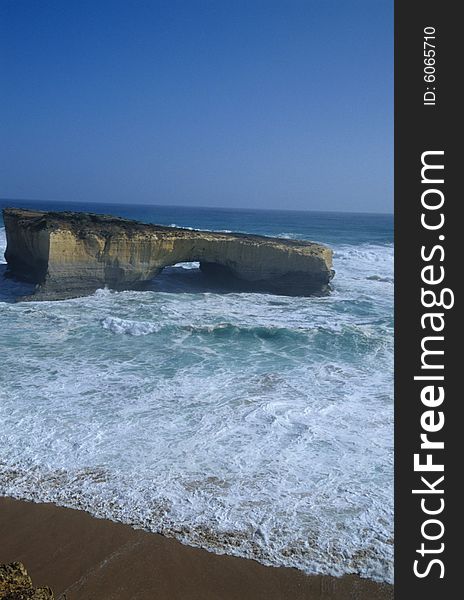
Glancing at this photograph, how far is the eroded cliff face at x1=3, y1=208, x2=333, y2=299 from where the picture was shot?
15.9 metres

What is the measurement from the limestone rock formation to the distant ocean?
2031mm

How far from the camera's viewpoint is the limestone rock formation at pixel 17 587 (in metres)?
3.13

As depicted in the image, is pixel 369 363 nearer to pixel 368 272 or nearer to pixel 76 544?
pixel 76 544

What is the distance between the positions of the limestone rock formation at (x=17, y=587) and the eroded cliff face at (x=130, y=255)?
13.2 metres

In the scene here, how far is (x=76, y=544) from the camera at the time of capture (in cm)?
506

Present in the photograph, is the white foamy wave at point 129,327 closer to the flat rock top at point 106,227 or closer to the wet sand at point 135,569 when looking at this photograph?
the flat rock top at point 106,227

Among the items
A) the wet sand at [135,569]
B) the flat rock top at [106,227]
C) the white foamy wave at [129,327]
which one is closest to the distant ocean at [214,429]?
the white foamy wave at [129,327]

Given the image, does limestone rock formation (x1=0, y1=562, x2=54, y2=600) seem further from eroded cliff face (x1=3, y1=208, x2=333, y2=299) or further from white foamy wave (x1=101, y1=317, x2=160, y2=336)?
eroded cliff face (x1=3, y1=208, x2=333, y2=299)

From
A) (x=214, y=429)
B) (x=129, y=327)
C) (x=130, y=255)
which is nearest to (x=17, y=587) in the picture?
(x=214, y=429)

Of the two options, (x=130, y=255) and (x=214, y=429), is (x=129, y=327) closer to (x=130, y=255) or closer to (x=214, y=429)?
(x=130, y=255)

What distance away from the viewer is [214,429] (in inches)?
289

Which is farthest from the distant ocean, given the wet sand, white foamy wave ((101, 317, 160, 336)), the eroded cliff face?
the eroded cliff face

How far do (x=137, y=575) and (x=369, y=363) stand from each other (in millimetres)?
7078

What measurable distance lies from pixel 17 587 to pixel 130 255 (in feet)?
46.5
